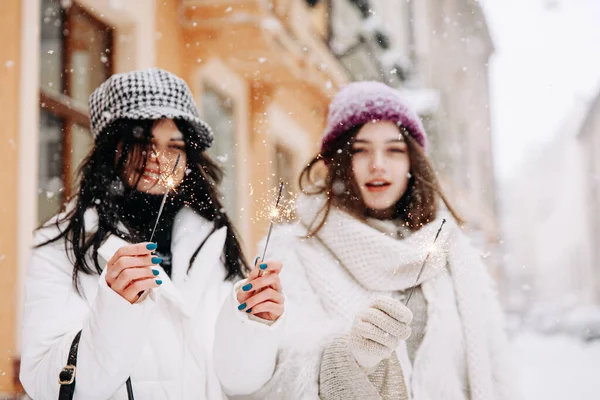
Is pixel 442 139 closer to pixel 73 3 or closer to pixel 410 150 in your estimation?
pixel 410 150

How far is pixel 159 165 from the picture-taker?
717mm

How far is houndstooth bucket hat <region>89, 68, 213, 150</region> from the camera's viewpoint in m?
0.72

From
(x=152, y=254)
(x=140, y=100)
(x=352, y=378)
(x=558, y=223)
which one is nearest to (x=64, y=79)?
(x=140, y=100)

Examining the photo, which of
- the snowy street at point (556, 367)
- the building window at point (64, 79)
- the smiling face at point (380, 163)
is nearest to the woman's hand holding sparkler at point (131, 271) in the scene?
the smiling face at point (380, 163)

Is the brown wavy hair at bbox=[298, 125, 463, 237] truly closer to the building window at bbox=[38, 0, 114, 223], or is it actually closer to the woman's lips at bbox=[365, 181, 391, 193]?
the woman's lips at bbox=[365, 181, 391, 193]

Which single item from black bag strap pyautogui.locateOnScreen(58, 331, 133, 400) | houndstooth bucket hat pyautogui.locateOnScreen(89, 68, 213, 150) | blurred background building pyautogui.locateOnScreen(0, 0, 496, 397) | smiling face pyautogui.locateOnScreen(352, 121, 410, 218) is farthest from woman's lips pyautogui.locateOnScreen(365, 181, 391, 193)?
black bag strap pyautogui.locateOnScreen(58, 331, 133, 400)

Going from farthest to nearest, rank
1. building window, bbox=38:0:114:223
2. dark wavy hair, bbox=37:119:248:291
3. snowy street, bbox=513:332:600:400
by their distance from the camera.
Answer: building window, bbox=38:0:114:223 < snowy street, bbox=513:332:600:400 < dark wavy hair, bbox=37:119:248:291

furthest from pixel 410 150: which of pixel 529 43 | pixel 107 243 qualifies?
pixel 107 243

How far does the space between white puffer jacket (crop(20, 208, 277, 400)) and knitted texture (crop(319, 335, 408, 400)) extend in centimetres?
8

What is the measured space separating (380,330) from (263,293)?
14 centimetres

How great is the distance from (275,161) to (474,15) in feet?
1.33

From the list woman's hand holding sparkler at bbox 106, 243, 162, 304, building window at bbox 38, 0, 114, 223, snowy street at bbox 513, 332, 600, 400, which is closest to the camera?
woman's hand holding sparkler at bbox 106, 243, 162, 304

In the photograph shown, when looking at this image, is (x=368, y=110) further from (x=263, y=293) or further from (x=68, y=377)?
(x=68, y=377)

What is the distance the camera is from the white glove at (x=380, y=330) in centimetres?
66
